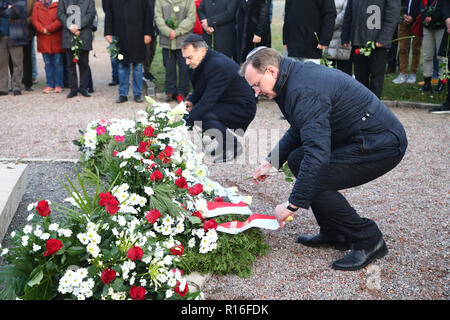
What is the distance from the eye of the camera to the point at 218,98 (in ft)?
18.4

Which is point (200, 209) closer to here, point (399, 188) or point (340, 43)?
point (399, 188)

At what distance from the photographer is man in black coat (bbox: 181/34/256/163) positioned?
216 inches

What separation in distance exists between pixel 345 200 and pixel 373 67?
4490mm

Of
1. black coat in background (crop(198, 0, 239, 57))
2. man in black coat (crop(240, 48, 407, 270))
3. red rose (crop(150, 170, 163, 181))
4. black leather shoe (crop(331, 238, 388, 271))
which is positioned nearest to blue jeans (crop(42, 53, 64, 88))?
black coat in background (crop(198, 0, 239, 57))

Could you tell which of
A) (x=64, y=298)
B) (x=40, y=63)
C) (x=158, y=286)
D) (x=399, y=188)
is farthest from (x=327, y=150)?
(x=40, y=63)

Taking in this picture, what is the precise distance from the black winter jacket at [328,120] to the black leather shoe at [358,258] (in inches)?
25.0

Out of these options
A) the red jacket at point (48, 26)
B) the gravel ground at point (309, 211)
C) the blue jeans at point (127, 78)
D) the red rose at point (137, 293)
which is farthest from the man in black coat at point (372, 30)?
the red rose at point (137, 293)

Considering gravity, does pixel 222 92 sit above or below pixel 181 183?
above

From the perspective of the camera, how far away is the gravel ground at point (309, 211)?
324cm

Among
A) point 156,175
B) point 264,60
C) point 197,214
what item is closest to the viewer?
point 264,60

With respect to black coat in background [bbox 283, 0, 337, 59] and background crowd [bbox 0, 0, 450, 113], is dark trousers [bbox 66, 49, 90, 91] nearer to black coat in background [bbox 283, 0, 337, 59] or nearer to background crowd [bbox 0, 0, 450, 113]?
background crowd [bbox 0, 0, 450, 113]

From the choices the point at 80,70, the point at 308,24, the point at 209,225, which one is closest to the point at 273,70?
the point at 209,225

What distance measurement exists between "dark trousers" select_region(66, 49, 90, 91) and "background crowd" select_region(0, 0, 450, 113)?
0.06ft

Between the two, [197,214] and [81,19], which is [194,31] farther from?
[197,214]
